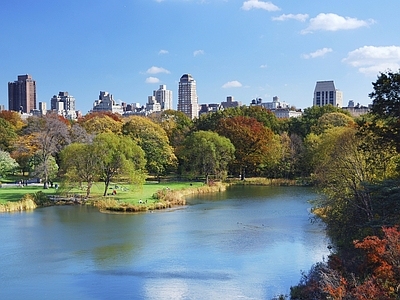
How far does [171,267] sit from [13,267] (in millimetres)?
4854

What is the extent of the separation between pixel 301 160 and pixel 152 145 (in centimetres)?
1222

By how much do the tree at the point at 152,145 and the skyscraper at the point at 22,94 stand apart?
456 feet

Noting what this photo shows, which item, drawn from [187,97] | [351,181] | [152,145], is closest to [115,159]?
[152,145]

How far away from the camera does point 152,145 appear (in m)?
42.3

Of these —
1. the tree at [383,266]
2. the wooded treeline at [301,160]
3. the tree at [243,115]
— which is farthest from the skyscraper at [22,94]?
the tree at [383,266]

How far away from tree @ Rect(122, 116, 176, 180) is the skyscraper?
139 metres

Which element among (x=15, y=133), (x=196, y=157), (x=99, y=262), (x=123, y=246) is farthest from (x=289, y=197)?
(x=15, y=133)

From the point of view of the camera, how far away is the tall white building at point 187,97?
15548cm

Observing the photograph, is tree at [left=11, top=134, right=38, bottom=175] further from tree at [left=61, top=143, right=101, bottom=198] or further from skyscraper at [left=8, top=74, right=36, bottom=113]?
skyscraper at [left=8, top=74, right=36, bottom=113]

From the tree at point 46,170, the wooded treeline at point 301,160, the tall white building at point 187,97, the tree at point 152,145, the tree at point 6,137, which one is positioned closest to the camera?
the wooded treeline at point 301,160

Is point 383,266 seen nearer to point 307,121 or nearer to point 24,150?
point 24,150

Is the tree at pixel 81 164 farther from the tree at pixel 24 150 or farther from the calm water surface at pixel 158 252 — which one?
the tree at pixel 24 150

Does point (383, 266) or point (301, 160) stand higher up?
point (301, 160)

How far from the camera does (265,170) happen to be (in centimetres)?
4497
